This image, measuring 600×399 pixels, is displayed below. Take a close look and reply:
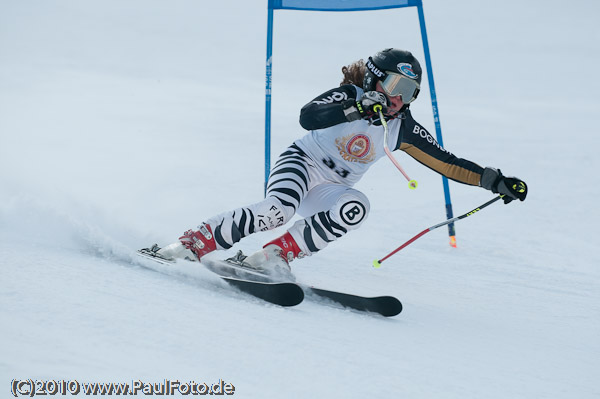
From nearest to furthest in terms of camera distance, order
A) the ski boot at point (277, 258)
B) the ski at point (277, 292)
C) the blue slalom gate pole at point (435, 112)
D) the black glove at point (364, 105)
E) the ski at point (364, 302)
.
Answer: the ski at point (277, 292) → the ski at point (364, 302) → the black glove at point (364, 105) → the ski boot at point (277, 258) → the blue slalom gate pole at point (435, 112)

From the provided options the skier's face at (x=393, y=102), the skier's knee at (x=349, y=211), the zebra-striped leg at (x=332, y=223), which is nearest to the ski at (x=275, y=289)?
the zebra-striped leg at (x=332, y=223)

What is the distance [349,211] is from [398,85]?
62cm

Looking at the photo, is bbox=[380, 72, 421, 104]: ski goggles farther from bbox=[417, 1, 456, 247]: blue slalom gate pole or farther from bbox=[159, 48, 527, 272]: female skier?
bbox=[417, 1, 456, 247]: blue slalom gate pole

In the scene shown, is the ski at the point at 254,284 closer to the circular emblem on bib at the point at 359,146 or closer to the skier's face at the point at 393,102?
the circular emblem on bib at the point at 359,146

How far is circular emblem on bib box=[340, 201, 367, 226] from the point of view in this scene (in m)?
3.06

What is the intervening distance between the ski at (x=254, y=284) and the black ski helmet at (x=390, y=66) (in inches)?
41.4

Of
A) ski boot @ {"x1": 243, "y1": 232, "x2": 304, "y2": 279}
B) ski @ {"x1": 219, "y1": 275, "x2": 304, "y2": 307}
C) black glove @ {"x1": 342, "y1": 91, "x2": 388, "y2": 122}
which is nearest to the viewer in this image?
ski @ {"x1": 219, "y1": 275, "x2": 304, "y2": 307}

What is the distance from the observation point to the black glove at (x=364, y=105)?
2982 mm

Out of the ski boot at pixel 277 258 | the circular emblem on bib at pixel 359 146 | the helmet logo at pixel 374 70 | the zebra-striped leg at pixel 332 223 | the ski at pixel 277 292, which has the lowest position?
the ski at pixel 277 292

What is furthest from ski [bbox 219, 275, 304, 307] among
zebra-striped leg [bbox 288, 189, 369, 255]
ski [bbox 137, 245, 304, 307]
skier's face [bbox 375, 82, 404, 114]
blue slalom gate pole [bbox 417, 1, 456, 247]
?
blue slalom gate pole [bbox 417, 1, 456, 247]

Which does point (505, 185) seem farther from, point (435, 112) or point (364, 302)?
point (435, 112)

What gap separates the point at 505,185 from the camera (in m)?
3.16

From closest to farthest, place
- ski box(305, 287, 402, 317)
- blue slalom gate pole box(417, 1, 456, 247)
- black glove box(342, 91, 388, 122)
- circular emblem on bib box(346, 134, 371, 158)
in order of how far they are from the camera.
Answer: ski box(305, 287, 402, 317)
black glove box(342, 91, 388, 122)
circular emblem on bib box(346, 134, 371, 158)
blue slalom gate pole box(417, 1, 456, 247)

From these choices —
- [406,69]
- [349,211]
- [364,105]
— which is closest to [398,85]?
[406,69]
